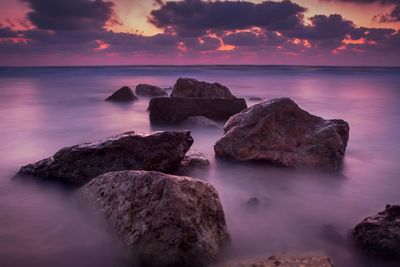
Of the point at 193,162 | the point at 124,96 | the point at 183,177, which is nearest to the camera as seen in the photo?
the point at 183,177

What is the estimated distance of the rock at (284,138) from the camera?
231 inches

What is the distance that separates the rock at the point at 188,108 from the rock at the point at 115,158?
486 cm

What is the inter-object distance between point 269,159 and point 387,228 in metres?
2.77

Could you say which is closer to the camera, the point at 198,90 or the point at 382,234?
the point at 382,234

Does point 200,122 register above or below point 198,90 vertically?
below

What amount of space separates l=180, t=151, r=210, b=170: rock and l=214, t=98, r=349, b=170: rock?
22.1 inches

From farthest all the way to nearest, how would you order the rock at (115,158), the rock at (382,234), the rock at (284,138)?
the rock at (284,138) → the rock at (115,158) → the rock at (382,234)

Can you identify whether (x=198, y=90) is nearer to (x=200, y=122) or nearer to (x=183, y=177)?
(x=200, y=122)

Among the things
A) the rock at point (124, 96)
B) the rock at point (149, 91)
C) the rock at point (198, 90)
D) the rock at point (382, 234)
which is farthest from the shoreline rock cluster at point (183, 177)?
the rock at point (149, 91)

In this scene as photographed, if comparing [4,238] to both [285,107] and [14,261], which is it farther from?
[285,107]

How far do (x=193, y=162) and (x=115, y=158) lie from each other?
4.30 ft

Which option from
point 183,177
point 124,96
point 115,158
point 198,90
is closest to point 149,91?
point 124,96

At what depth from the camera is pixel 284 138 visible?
242 inches

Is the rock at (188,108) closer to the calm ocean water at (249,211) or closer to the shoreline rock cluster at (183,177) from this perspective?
the shoreline rock cluster at (183,177)
